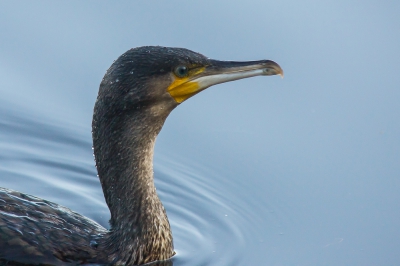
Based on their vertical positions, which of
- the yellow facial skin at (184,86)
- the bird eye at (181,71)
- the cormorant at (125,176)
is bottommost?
the cormorant at (125,176)

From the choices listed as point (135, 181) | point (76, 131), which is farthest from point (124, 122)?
point (76, 131)

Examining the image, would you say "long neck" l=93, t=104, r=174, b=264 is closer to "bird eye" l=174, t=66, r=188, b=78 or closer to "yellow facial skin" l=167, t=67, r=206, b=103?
"yellow facial skin" l=167, t=67, r=206, b=103

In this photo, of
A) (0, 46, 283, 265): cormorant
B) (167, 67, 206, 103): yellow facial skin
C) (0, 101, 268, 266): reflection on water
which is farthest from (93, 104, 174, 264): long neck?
(0, 101, 268, 266): reflection on water

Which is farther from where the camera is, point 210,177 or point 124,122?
point 210,177

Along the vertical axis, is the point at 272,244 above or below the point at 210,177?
below

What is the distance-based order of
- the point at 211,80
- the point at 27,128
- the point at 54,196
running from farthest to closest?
the point at 27,128 < the point at 54,196 < the point at 211,80

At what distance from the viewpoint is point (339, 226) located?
9430 mm

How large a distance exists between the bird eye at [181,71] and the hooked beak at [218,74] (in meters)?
0.04

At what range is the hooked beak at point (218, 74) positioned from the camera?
27.1 ft

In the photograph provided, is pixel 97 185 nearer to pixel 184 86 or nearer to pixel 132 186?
pixel 132 186

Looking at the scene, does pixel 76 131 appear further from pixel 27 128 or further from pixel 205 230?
pixel 205 230

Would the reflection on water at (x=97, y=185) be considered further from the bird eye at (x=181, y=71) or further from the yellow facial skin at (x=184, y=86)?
the bird eye at (x=181, y=71)

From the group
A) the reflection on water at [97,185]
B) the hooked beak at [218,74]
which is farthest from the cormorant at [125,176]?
the reflection on water at [97,185]

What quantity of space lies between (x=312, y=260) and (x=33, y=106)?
3609 millimetres
